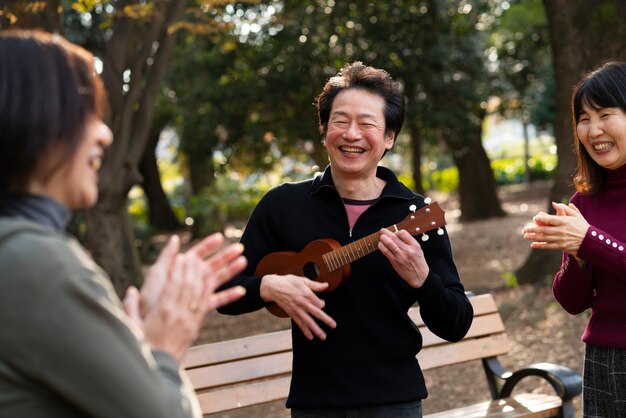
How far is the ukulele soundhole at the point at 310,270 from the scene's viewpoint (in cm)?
322

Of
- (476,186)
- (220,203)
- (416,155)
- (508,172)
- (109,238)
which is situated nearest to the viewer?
(109,238)

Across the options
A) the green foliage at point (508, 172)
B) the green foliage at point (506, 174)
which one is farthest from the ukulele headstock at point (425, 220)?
the green foliage at point (508, 172)

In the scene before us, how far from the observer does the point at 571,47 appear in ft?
30.2

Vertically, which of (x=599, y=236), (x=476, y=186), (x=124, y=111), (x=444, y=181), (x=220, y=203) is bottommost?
(x=444, y=181)

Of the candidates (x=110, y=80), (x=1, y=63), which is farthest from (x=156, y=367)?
(x=110, y=80)

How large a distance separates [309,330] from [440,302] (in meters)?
0.47

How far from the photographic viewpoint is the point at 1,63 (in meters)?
1.71

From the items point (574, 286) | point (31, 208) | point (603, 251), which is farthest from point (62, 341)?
point (574, 286)

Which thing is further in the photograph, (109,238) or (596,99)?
(109,238)

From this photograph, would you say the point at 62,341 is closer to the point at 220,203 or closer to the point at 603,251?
the point at 603,251

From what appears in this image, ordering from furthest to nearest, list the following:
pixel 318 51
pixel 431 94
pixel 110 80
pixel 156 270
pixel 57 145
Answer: pixel 431 94
pixel 318 51
pixel 110 80
pixel 156 270
pixel 57 145

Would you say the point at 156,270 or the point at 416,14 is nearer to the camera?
the point at 156,270

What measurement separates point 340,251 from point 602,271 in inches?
41.2

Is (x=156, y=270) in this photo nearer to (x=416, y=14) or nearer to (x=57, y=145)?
(x=57, y=145)
